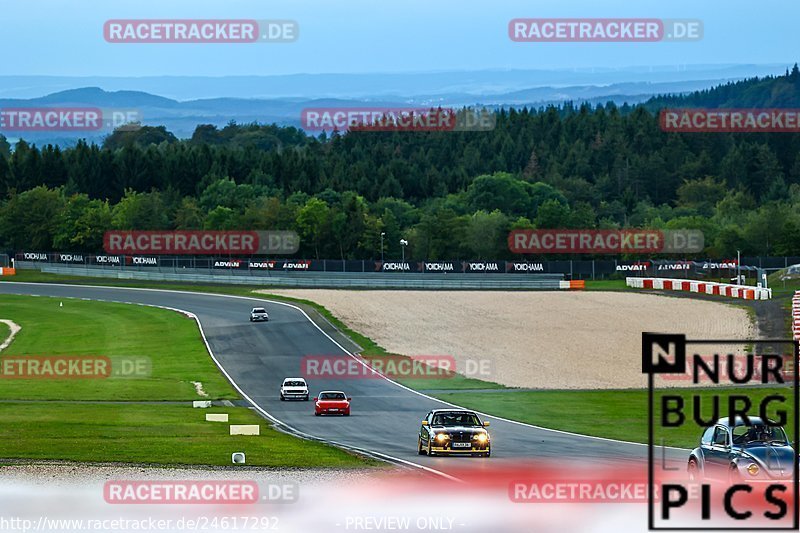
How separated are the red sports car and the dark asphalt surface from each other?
43 centimetres

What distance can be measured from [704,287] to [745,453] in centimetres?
8292

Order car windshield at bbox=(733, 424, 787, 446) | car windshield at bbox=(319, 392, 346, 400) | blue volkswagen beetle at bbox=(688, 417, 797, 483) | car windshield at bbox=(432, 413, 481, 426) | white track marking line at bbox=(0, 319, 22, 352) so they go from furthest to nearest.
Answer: white track marking line at bbox=(0, 319, 22, 352) < car windshield at bbox=(319, 392, 346, 400) < car windshield at bbox=(432, 413, 481, 426) < car windshield at bbox=(733, 424, 787, 446) < blue volkswagen beetle at bbox=(688, 417, 797, 483)

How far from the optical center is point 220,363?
230ft

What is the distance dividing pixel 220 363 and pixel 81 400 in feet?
55.4

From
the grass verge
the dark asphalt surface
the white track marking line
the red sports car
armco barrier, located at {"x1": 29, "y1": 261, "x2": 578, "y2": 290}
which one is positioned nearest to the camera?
the grass verge

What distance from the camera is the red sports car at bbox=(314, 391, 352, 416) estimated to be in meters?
48.6

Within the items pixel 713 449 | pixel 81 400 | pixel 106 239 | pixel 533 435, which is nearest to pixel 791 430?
pixel 533 435

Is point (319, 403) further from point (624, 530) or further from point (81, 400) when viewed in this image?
point (624, 530)

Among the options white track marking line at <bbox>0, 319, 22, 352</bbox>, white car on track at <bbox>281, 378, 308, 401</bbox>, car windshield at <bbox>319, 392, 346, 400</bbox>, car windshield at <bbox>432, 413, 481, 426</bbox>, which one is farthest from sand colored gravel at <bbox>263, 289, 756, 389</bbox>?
car windshield at <bbox>432, 413, 481, 426</bbox>

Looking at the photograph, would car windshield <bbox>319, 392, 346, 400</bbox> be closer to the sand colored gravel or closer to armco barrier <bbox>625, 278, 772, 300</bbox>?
the sand colored gravel

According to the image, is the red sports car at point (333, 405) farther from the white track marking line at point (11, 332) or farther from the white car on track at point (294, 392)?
the white track marking line at point (11, 332)

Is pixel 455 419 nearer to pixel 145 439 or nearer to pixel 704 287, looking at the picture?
pixel 145 439

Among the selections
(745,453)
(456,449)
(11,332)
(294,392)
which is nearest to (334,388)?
(294,392)

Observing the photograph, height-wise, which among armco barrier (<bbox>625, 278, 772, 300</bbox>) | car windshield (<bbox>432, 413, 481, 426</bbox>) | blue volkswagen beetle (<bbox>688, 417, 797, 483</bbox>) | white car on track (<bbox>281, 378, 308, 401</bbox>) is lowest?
white car on track (<bbox>281, 378, 308, 401</bbox>)
